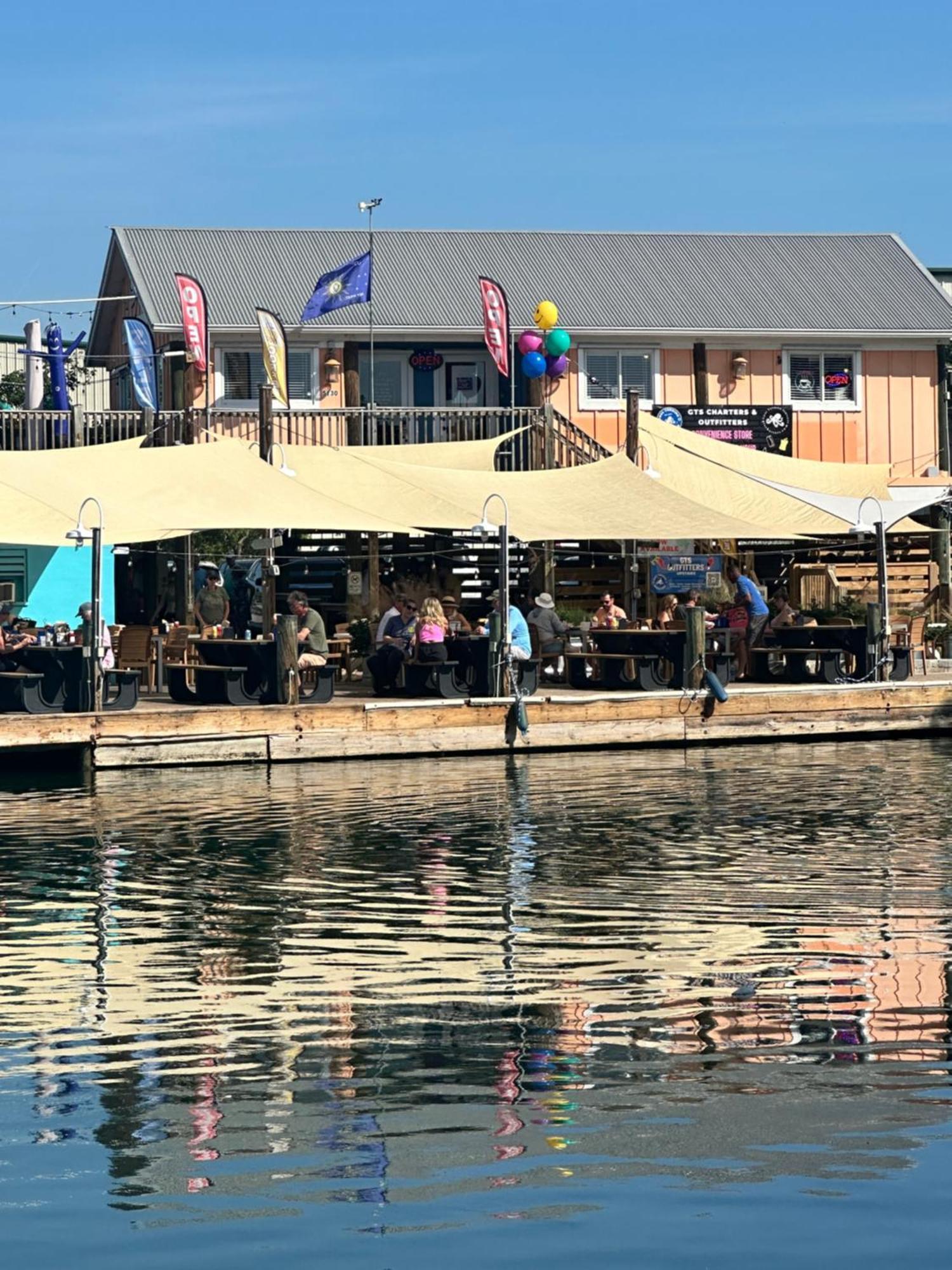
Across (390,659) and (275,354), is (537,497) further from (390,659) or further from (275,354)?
(275,354)

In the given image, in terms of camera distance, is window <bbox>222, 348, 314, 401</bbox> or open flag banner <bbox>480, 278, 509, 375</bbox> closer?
open flag banner <bbox>480, 278, 509, 375</bbox>

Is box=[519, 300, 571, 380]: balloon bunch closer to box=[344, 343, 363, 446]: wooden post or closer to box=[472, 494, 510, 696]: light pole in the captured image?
box=[344, 343, 363, 446]: wooden post

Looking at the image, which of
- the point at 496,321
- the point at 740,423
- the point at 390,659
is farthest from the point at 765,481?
the point at 390,659

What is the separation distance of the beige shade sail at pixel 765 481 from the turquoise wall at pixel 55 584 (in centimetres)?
808

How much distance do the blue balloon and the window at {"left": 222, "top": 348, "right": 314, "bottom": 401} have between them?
3734mm

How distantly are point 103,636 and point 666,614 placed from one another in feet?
22.9

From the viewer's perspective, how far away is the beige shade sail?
81.6 feet

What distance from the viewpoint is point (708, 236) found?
38781 mm

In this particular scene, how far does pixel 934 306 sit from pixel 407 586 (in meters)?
12.0

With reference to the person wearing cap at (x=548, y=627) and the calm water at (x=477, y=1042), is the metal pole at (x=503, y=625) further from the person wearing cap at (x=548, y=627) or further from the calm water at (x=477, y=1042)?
the calm water at (x=477, y=1042)

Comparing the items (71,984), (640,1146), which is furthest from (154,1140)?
(71,984)

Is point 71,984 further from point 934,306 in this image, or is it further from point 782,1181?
point 934,306

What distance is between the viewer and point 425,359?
114 ft

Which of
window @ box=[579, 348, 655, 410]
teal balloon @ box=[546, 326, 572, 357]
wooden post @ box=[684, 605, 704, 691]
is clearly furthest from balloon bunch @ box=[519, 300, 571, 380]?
wooden post @ box=[684, 605, 704, 691]
